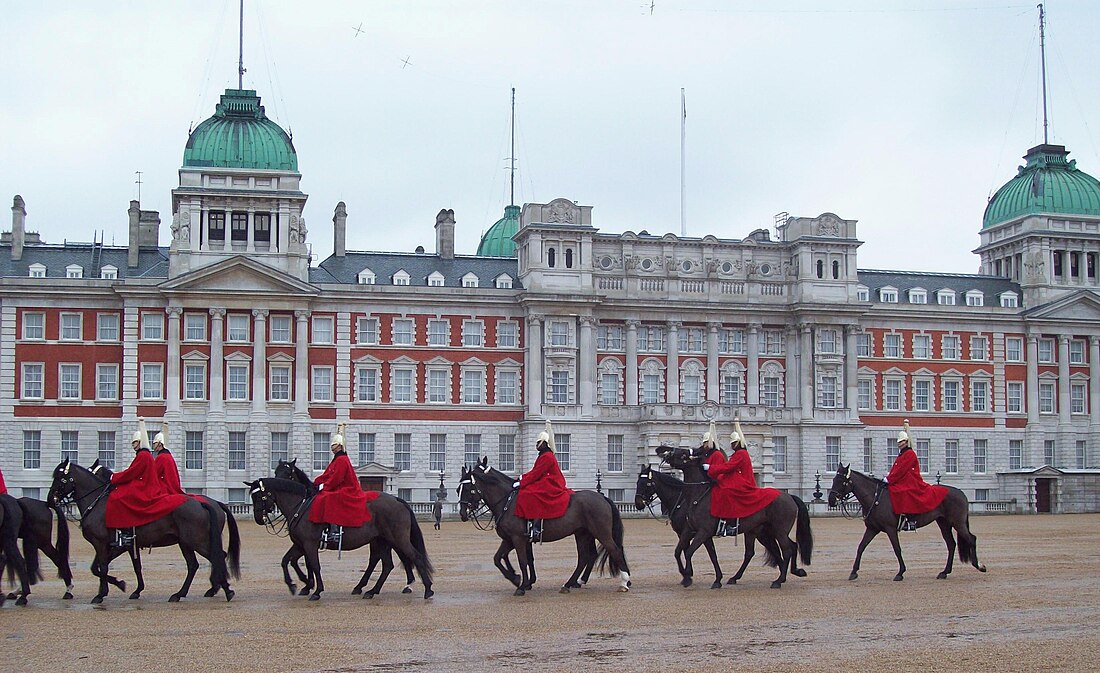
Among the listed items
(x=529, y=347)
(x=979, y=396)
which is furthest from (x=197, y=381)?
(x=979, y=396)

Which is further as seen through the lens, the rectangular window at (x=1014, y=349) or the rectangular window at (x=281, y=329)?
the rectangular window at (x=1014, y=349)

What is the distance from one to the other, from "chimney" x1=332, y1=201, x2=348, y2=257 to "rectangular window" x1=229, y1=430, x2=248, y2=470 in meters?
10.5

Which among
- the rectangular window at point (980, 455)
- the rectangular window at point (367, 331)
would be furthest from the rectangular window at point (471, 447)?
the rectangular window at point (980, 455)

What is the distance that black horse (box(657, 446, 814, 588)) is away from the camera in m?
24.8

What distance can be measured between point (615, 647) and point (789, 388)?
52810mm

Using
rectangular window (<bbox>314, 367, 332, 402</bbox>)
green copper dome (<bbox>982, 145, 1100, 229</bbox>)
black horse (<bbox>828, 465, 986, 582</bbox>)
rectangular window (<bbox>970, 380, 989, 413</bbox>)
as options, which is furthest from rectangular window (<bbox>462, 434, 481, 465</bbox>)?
black horse (<bbox>828, 465, 986, 582</bbox>)

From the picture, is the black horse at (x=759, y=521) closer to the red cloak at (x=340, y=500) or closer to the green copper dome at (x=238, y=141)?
the red cloak at (x=340, y=500)

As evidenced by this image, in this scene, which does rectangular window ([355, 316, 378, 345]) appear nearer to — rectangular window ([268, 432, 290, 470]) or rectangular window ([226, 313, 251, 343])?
rectangular window ([226, 313, 251, 343])

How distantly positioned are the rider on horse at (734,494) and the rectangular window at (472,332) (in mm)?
40777

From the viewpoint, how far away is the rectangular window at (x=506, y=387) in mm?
65562

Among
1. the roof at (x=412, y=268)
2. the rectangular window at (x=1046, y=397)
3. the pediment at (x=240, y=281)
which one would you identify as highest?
the roof at (x=412, y=268)

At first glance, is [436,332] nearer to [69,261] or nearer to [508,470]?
[508,470]

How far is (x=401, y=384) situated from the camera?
64312 millimetres

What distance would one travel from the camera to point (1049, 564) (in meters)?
29.2
